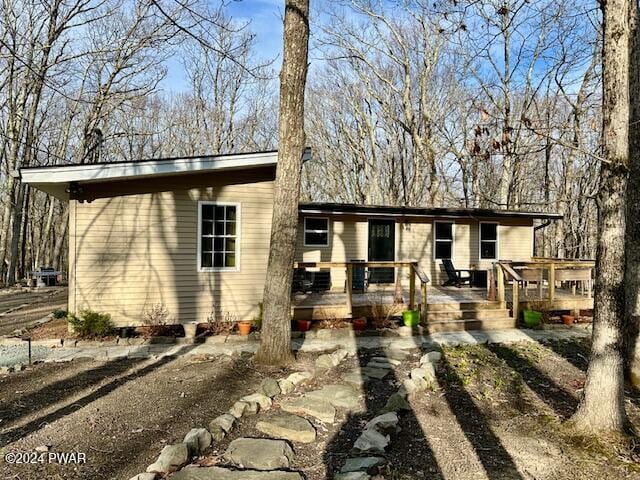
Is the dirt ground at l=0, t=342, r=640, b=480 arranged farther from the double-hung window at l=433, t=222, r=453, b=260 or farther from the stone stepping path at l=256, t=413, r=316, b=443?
the double-hung window at l=433, t=222, r=453, b=260

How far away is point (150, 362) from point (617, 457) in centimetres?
527

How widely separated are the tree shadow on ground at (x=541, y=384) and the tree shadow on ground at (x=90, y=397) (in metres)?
4.64

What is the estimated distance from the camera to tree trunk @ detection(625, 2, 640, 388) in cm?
471

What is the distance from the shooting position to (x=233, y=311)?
26.5ft

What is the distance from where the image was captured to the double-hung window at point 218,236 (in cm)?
789

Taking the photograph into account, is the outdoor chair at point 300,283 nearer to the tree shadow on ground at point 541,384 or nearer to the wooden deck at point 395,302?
the wooden deck at point 395,302

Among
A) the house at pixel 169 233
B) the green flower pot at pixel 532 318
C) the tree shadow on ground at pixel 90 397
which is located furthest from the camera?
the green flower pot at pixel 532 318

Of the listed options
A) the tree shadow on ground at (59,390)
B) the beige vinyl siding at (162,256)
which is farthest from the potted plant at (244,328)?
the tree shadow on ground at (59,390)

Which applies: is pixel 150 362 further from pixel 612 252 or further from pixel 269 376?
pixel 612 252

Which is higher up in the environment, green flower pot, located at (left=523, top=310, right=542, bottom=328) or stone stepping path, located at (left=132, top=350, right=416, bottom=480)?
green flower pot, located at (left=523, top=310, right=542, bottom=328)

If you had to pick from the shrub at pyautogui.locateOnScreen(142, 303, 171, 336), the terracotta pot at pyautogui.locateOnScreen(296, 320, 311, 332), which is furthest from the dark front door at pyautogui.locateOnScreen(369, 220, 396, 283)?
the shrub at pyautogui.locateOnScreen(142, 303, 171, 336)

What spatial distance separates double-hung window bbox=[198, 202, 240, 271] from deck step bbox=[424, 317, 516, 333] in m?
4.05

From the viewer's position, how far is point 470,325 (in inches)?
319

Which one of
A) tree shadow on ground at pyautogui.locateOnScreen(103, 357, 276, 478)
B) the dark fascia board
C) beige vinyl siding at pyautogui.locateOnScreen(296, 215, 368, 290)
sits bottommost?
tree shadow on ground at pyautogui.locateOnScreen(103, 357, 276, 478)
